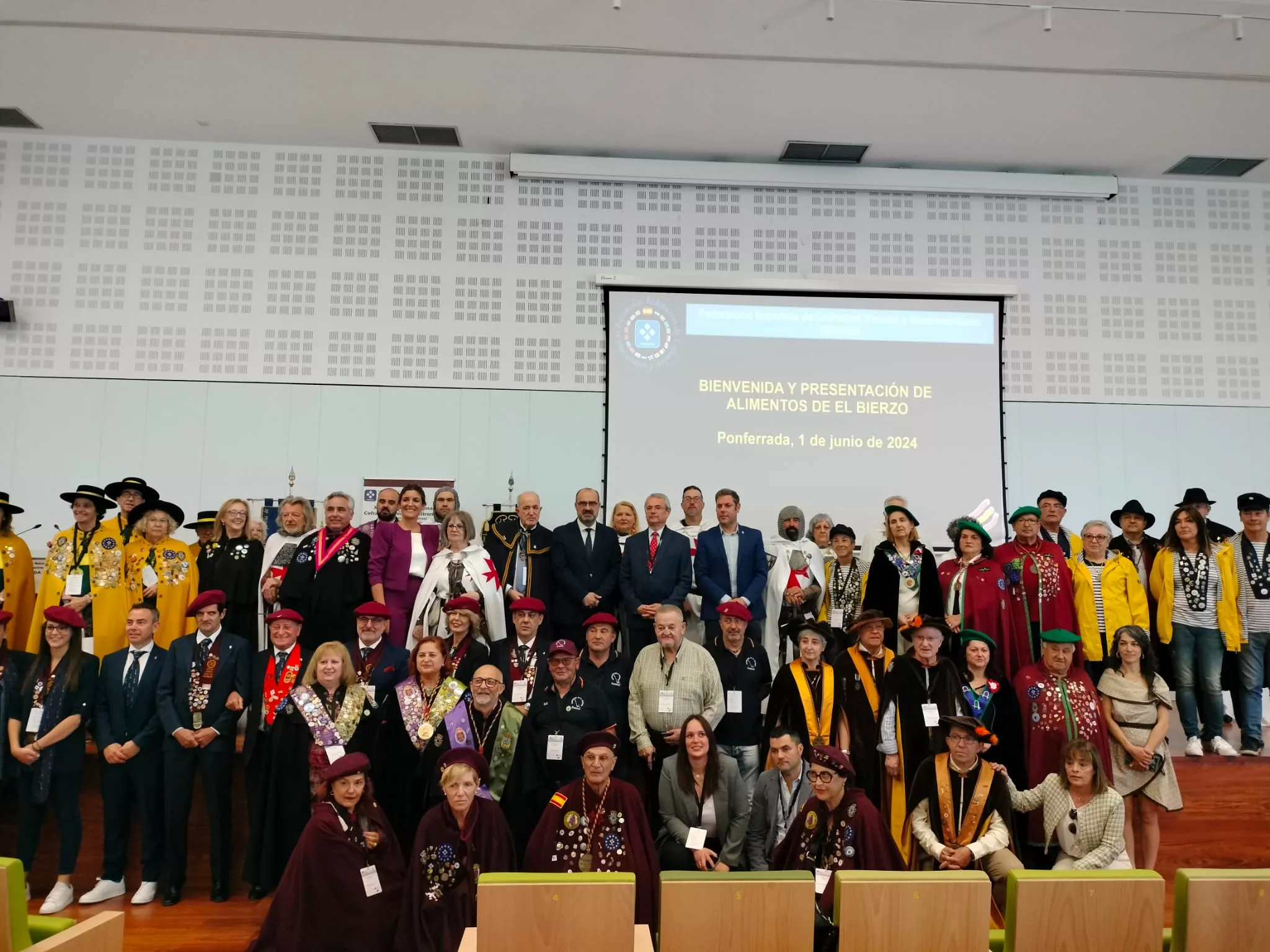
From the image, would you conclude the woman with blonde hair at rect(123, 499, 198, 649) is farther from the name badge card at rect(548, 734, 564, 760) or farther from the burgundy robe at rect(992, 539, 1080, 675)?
the burgundy robe at rect(992, 539, 1080, 675)

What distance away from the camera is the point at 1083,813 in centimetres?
452

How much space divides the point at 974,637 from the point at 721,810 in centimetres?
169

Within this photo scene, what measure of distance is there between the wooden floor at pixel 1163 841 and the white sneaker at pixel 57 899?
2.1 inches

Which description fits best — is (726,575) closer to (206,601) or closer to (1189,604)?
(1189,604)

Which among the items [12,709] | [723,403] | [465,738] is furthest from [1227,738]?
[12,709]

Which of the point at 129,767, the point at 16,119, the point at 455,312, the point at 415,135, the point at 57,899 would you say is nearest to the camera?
the point at 57,899

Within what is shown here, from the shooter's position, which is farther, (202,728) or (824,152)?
(824,152)

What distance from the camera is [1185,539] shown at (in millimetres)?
6121

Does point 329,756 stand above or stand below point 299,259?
below

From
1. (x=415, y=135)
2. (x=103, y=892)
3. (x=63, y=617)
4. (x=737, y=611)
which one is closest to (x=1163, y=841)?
(x=737, y=611)

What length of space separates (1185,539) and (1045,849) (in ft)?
8.03

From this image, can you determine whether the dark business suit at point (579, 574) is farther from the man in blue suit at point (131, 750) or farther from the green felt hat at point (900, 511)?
the man in blue suit at point (131, 750)

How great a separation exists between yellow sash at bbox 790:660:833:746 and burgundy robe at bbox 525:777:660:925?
3.96 ft

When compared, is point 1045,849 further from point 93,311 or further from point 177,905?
point 93,311
